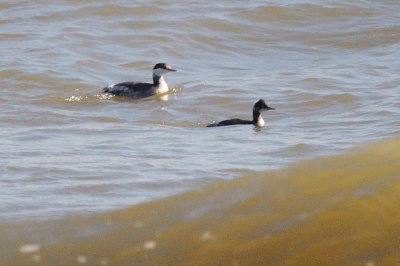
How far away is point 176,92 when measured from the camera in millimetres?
15391

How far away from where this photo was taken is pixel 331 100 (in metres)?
13.9

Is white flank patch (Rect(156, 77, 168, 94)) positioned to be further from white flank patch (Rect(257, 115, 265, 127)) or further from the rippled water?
white flank patch (Rect(257, 115, 265, 127))

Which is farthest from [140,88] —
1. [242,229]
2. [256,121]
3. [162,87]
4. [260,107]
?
[242,229]

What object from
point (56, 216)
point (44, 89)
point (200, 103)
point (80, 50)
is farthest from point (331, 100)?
point (56, 216)

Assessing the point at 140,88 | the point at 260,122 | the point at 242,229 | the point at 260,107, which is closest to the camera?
the point at 242,229

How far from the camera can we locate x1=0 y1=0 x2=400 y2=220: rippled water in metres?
8.60

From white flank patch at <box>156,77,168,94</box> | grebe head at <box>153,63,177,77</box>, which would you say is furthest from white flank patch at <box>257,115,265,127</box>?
grebe head at <box>153,63,177,77</box>

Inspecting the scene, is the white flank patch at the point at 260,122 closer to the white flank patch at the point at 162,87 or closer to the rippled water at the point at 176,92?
the rippled water at the point at 176,92

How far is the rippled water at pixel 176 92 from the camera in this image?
860cm

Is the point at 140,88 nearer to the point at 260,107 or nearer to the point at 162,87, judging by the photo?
the point at 162,87

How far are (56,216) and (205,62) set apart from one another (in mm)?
10818

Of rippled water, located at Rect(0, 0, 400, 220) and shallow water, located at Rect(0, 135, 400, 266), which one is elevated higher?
shallow water, located at Rect(0, 135, 400, 266)

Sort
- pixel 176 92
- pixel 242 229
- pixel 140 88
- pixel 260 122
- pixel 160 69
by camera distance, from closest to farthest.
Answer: pixel 242 229 < pixel 260 122 < pixel 140 88 < pixel 176 92 < pixel 160 69

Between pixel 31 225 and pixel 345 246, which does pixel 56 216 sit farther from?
pixel 345 246
